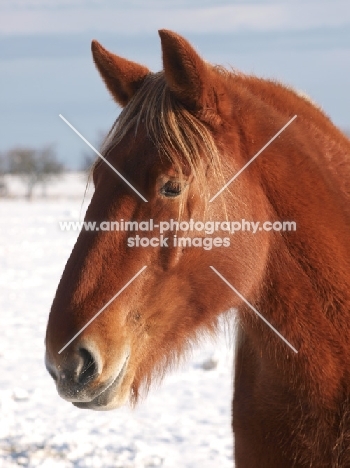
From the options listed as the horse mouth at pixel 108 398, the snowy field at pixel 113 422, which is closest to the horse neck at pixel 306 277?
A: the horse mouth at pixel 108 398

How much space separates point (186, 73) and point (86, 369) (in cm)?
111

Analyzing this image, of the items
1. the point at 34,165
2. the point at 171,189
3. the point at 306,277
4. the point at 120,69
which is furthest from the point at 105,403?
the point at 34,165

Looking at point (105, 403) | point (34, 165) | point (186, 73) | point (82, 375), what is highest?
point (186, 73)

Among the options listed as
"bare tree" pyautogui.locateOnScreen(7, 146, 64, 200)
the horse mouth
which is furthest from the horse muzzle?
"bare tree" pyautogui.locateOnScreen(7, 146, 64, 200)

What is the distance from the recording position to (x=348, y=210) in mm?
2711

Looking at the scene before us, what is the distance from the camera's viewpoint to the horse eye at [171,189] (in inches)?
94.7

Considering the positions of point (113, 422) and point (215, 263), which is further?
point (113, 422)

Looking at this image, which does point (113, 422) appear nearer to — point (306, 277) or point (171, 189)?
point (306, 277)

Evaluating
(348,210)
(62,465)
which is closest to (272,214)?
(348,210)

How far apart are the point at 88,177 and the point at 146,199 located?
0.44 meters

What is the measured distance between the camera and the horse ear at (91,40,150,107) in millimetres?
2781

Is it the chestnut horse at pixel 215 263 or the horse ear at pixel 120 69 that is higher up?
the horse ear at pixel 120 69

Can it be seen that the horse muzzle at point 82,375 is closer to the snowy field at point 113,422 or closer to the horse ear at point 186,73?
the horse ear at point 186,73

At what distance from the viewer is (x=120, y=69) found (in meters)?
2.79
